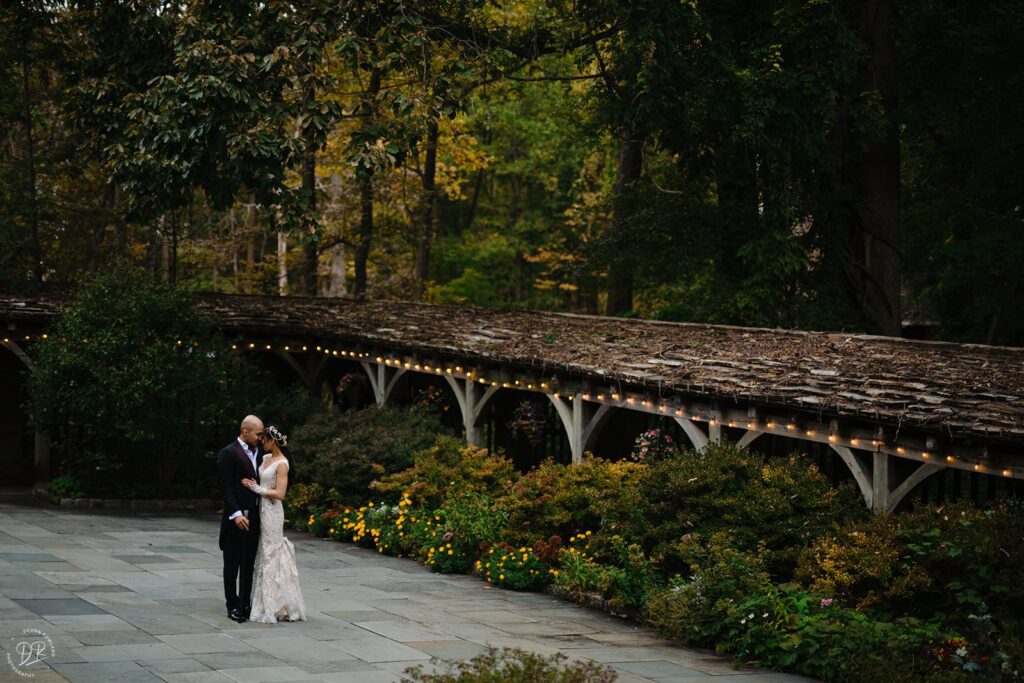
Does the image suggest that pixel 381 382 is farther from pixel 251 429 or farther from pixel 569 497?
pixel 251 429

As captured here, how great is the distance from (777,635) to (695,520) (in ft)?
7.36

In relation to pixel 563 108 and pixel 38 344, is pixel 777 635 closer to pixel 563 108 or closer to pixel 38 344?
pixel 38 344

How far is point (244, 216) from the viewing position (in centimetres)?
3991

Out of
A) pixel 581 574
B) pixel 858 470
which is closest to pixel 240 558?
pixel 581 574

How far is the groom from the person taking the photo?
1044cm

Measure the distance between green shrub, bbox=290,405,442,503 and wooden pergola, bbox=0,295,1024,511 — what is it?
78 centimetres

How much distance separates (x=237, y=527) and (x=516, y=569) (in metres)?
4.00

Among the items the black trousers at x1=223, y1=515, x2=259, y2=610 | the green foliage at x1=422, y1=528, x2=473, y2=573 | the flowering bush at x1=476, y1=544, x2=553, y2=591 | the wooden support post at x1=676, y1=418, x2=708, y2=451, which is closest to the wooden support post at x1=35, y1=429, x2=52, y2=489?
the green foliage at x1=422, y1=528, x2=473, y2=573

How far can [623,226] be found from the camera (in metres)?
24.5

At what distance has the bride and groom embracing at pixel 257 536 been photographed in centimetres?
1044

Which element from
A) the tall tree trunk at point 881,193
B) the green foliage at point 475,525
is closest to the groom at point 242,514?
the green foliage at point 475,525

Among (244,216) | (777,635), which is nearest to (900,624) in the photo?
(777,635)

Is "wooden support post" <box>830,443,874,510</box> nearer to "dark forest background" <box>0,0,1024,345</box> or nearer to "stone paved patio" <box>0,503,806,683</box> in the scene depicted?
"stone paved patio" <box>0,503,806,683</box>

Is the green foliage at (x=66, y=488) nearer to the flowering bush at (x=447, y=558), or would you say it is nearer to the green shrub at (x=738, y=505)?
the flowering bush at (x=447, y=558)
